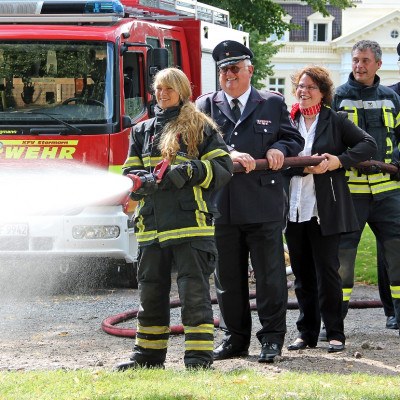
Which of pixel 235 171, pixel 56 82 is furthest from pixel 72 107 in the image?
pixel 235 171

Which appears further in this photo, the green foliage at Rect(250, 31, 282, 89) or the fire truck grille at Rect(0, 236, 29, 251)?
the green foliage at Rect(250, 31, 282, 89)

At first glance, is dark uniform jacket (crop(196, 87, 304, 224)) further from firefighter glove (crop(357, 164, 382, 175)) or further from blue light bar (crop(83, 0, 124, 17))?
blue light bar (crop(83, 0, 124, 17))

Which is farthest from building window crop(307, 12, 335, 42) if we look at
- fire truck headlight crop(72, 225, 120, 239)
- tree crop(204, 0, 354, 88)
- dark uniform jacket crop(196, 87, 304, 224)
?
dark uniform jacket crop(196, 87, 304, 224)

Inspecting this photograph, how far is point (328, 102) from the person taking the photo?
24.2ft

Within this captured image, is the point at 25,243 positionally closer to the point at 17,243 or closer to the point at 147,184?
the point at 17,243

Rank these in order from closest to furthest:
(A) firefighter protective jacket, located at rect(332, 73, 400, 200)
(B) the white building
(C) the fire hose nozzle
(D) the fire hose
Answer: (C) the fire hose nozzle, (D) the fire hose, (A) firefighter protective jacket, located at rect(332, 73, 400, 200), (B) the white building

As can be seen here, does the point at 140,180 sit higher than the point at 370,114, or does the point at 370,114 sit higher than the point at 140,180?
the point at 370,114

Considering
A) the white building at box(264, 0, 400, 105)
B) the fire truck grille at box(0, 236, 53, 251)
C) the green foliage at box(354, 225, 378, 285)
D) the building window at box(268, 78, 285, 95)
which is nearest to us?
the fire truck grille at box(0, 236, 53, 251)

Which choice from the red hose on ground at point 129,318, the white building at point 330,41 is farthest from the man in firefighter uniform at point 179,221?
the white building at point 330,41

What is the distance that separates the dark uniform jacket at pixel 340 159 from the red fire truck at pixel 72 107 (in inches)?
120

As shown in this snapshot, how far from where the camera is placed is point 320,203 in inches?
284

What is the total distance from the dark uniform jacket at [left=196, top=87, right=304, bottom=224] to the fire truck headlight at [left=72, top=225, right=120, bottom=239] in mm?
3231

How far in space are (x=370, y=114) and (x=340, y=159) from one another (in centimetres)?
76

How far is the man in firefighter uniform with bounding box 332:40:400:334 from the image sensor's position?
7.79m
